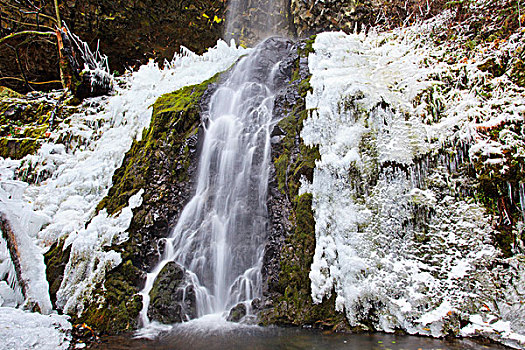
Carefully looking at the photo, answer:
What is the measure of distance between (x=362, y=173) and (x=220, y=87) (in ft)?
14.2

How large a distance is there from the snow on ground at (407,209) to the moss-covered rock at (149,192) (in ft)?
8.29

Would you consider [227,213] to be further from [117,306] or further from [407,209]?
[407,209]

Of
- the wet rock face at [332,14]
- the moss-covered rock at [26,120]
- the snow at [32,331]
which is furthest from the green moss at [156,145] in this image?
the wet rock face at [332,14]

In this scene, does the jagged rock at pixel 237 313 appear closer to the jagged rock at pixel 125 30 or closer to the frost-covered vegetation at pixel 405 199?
the frost-covered vegetation at pixel 405 199

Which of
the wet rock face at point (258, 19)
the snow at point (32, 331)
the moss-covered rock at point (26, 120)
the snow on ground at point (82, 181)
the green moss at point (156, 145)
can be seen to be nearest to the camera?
the snow at point (32, 331)

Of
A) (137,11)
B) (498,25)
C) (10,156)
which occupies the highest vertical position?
(137,11)

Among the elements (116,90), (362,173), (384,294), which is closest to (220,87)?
(116,90)

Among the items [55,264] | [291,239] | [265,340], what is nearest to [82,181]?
[55,264]

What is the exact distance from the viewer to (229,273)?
5.00 metres

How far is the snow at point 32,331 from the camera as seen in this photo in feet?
11.4

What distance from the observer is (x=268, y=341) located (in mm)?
3582

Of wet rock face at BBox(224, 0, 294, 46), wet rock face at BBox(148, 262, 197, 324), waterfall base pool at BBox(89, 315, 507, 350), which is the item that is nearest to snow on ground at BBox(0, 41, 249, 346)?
wet rock face at BBox(148, 262, 197, 324)

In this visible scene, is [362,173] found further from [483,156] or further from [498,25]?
[498,25]

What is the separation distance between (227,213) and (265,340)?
7.71 feet
